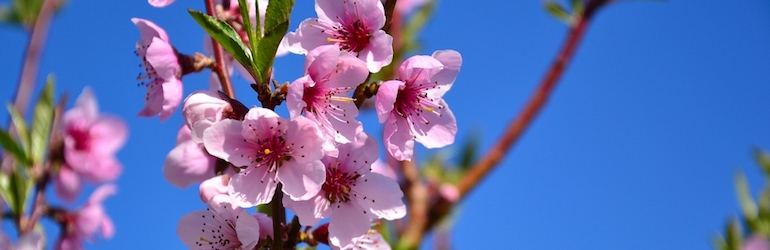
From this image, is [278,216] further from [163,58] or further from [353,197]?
[163,58]

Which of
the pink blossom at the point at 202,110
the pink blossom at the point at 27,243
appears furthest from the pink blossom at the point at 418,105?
the pink blossom at the point at 27,243

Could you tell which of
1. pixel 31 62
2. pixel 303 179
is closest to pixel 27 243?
pixel 303 179

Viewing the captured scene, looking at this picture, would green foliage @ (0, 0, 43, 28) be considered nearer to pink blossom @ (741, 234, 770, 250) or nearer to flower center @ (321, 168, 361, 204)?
flower center @ (321, 168, 361, 204)

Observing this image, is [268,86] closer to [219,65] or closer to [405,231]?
[219,65]

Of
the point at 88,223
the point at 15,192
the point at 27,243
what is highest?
the point at 27,243

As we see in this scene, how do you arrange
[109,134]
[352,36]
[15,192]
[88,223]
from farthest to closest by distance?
[109,134] < [88,223] < [15,192] < [352,36]

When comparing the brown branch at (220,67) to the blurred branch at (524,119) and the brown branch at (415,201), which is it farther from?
the blurred branch at (524,119)

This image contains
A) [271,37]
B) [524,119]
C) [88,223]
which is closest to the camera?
[271,37]
